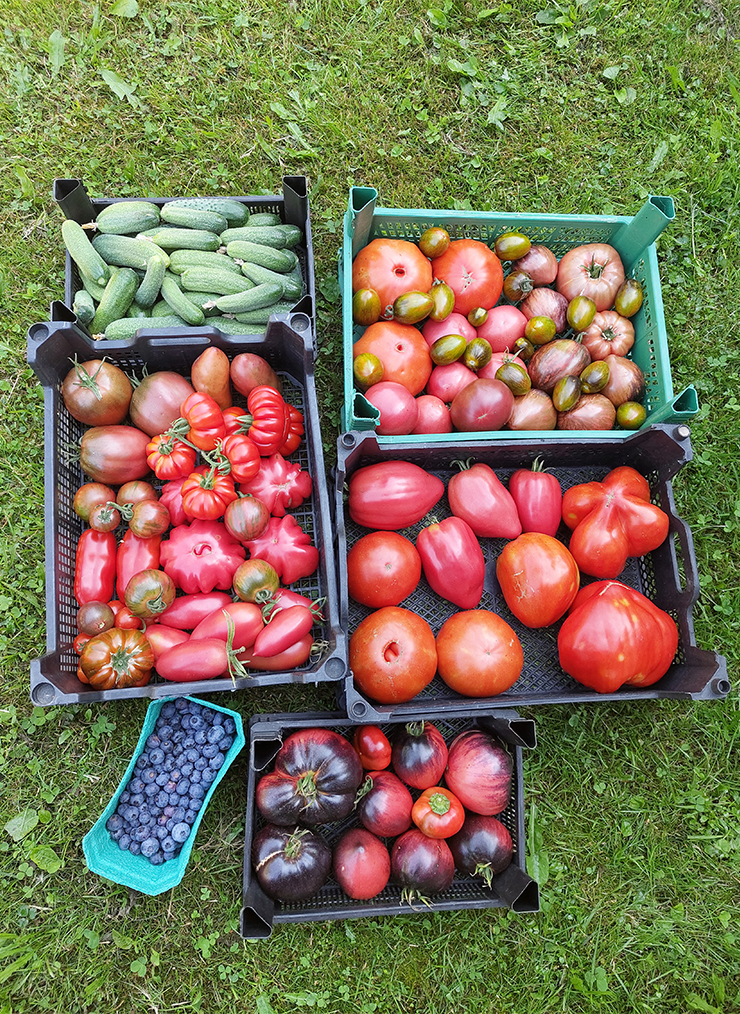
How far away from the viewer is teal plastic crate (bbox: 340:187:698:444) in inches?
94.6

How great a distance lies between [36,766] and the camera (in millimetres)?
2580

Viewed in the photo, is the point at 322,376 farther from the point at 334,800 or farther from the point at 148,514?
the point at 334,800

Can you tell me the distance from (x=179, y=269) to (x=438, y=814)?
2153 millimetres

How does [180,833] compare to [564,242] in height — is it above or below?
below

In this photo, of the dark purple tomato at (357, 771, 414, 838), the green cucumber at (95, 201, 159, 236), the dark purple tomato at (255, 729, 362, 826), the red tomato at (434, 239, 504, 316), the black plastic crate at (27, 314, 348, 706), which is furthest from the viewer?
the red tomato at (434, 239, 504, 316)

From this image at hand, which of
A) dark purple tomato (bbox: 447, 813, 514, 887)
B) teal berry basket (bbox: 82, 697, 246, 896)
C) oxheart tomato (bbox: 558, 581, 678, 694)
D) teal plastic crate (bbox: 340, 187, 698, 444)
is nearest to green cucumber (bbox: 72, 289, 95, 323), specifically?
teal plastic crate (bbox: 340, 187, 698, 444)

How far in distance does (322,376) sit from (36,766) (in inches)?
76.8

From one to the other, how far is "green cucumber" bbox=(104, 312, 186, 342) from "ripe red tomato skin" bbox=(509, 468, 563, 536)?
4.51 ft

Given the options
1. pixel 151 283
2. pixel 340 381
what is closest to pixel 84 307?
pixel 151 283

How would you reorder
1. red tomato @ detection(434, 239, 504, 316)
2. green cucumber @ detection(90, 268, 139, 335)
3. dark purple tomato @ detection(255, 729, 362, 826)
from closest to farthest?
dark purple tomato @ detection(255, 729, 362, 826) → green cucumber @ detection(90, 268, 139, 335) → red tomato @ detection(434, 239, 504, 316)

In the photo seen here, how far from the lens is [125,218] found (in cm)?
248

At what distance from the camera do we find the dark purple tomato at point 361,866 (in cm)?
223

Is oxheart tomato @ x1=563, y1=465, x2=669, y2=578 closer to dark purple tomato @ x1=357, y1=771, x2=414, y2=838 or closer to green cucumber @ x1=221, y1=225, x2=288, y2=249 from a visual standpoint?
dark purple tomato @ x1=357, y1=771, x2=414, y2=838

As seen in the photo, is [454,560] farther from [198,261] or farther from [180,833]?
[198,261]
